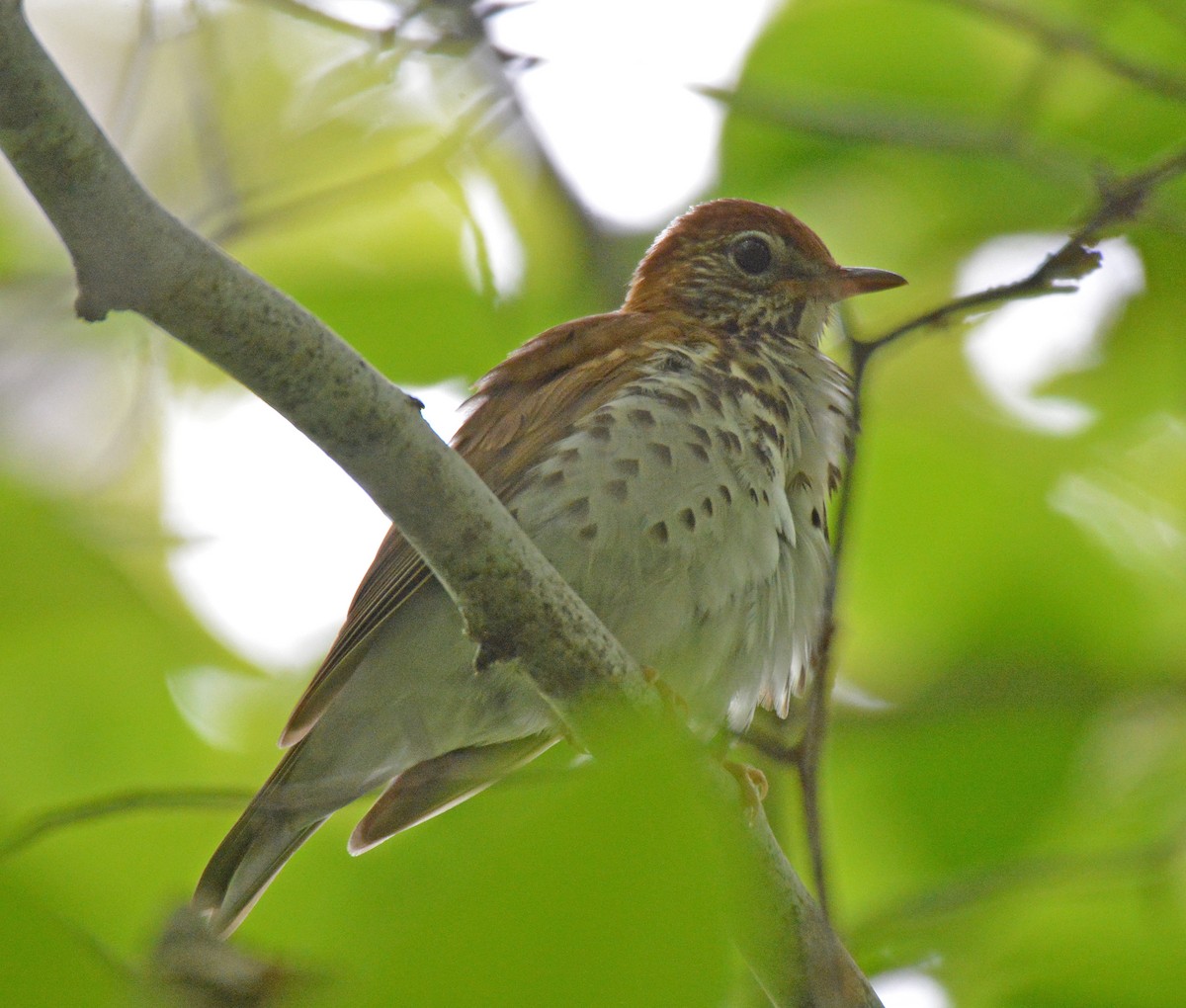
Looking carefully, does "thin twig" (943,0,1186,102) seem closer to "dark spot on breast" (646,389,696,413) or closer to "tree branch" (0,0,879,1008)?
"dark spot on breast" (646,389,696,413)

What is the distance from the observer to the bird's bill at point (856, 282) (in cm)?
545

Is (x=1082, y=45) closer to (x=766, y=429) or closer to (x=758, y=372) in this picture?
(x=758, y=372)

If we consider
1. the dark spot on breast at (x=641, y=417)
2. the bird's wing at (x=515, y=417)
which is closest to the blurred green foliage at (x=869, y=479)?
the bird's wing at (x=515, y=417)

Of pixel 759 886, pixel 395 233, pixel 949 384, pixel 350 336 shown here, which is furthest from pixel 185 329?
pixel 949 384

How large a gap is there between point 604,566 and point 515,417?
2.30 feet

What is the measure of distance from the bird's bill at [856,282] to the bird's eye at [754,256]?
0.88 feet

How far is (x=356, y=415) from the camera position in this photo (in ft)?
9.50

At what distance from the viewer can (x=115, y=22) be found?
7.20m

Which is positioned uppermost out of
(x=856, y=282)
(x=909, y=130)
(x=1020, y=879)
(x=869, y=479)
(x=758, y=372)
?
(x=909, y=130)

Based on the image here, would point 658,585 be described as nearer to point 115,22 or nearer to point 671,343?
point 671,343

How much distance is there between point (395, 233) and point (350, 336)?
946 millimetres

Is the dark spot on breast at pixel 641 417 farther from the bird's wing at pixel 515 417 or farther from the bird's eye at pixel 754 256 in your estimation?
the bird's eye at pixel 754 256

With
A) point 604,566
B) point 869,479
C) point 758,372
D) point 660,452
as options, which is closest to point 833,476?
point 869,479

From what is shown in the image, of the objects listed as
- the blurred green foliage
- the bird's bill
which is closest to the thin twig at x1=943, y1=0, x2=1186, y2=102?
the blurred green foliage
